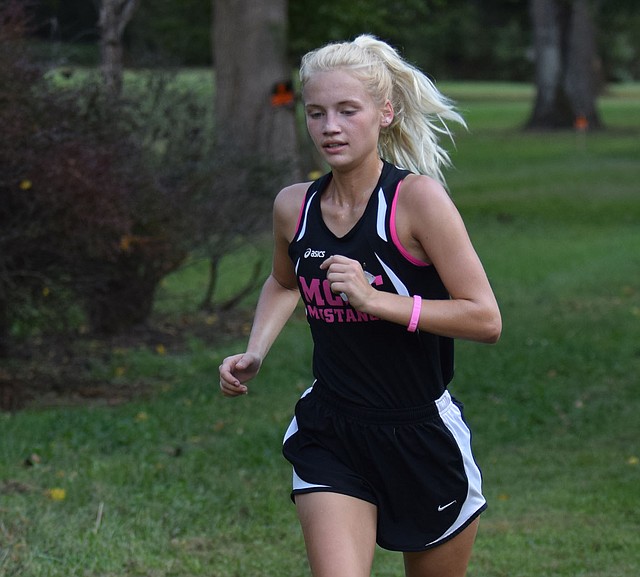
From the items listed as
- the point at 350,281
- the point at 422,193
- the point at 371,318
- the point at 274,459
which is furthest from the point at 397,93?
the point at 274,459

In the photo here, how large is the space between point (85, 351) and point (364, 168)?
606 cm

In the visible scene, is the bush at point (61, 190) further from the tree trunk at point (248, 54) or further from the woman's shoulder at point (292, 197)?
the tree trunk at point (248, 54)

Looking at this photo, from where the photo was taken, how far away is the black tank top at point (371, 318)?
3.58 meters

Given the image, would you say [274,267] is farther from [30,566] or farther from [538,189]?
[538,189]

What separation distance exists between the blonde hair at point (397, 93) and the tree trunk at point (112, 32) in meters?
5.74

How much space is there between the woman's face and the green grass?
2263mm

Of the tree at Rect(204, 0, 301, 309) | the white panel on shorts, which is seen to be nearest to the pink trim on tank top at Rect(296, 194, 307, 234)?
the white panel on shorts

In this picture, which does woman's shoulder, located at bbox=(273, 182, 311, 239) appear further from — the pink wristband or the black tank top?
the pink wristband

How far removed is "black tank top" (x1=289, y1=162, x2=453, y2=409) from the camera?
358 centimetres

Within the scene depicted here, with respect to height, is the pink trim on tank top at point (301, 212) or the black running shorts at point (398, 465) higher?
the pink trim on tank top at point (301, 212)

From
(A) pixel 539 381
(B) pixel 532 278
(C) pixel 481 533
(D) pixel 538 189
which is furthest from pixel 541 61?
(C) pixel 481 533

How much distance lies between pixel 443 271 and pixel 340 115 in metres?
0.53

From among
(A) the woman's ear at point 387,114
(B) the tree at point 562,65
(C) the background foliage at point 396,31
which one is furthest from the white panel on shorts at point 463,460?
(B) the tree at point 562,65

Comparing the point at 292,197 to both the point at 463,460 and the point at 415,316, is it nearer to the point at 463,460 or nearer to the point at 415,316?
the point at 415,316
